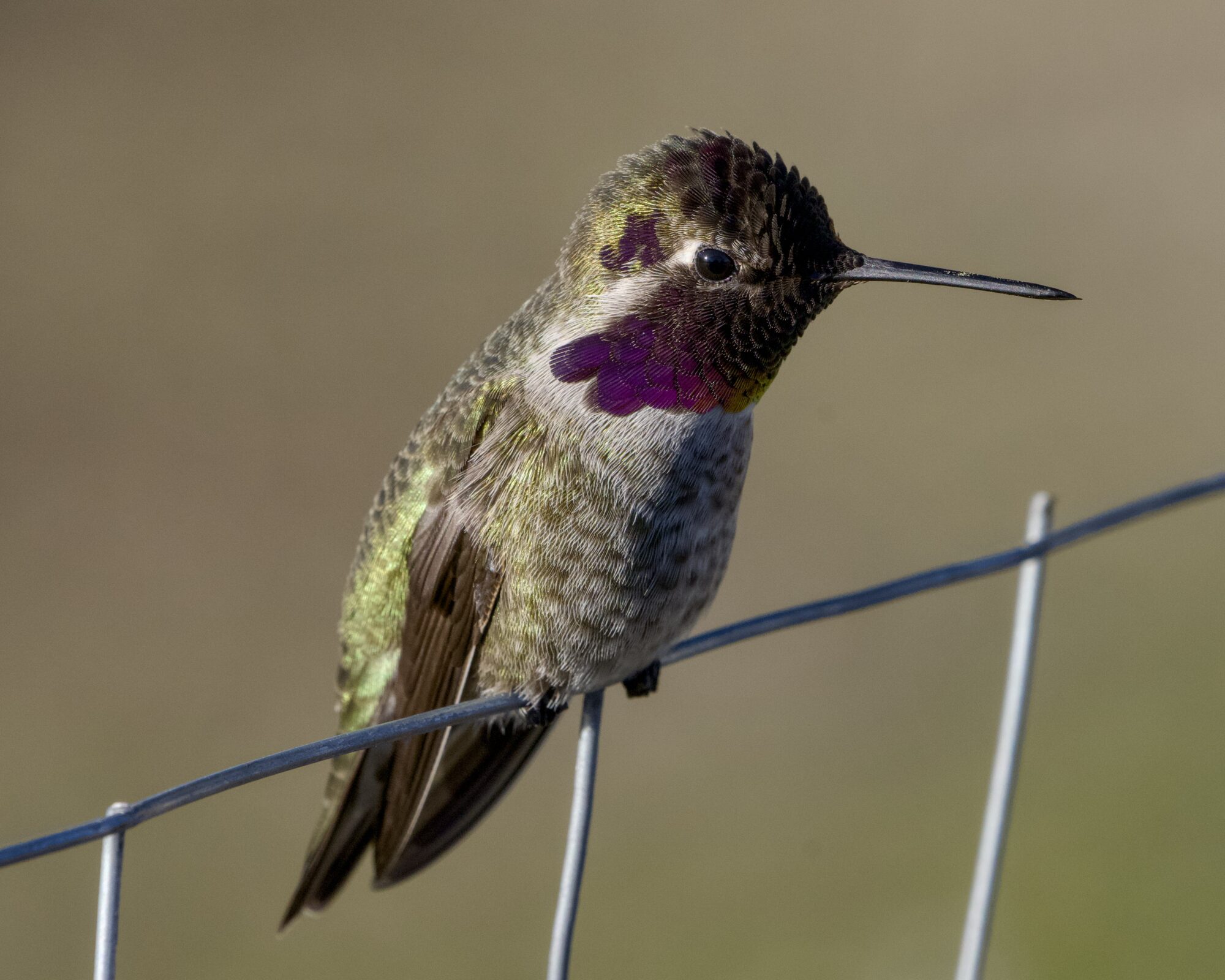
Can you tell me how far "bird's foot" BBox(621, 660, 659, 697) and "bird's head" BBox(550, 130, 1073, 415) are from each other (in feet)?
2.52

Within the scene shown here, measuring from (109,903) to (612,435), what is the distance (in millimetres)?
1437

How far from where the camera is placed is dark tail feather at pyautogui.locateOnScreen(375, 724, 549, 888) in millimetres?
3398

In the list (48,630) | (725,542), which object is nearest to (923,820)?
(725,542)

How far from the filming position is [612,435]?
2867mm

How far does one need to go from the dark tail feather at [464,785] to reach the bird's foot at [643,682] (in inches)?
8.6

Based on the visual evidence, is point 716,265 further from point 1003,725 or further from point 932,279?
point 1003,725

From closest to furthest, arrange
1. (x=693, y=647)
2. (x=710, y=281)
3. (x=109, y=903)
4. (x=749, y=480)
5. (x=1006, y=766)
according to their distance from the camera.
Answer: (x=109, y=903) → (x=693, y=647) → (x=1006, y=766) → (x=710, y=281) → (x=749, y=480)

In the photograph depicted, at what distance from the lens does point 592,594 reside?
9.54 ft

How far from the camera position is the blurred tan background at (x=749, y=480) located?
220 inches

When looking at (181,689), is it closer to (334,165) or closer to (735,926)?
(735,926)

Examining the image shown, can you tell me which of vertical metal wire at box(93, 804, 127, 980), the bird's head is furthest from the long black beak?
vertical metal wire at box(93, 804, 127, 980)

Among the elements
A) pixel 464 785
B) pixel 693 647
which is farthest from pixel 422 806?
pixel 693 647

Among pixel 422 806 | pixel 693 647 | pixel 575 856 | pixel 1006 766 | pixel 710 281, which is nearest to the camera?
pixel 575 856

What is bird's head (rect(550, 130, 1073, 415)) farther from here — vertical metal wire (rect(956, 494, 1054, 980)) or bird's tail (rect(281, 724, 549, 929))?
bird's tail (rect(281, 724, 549, 929))
